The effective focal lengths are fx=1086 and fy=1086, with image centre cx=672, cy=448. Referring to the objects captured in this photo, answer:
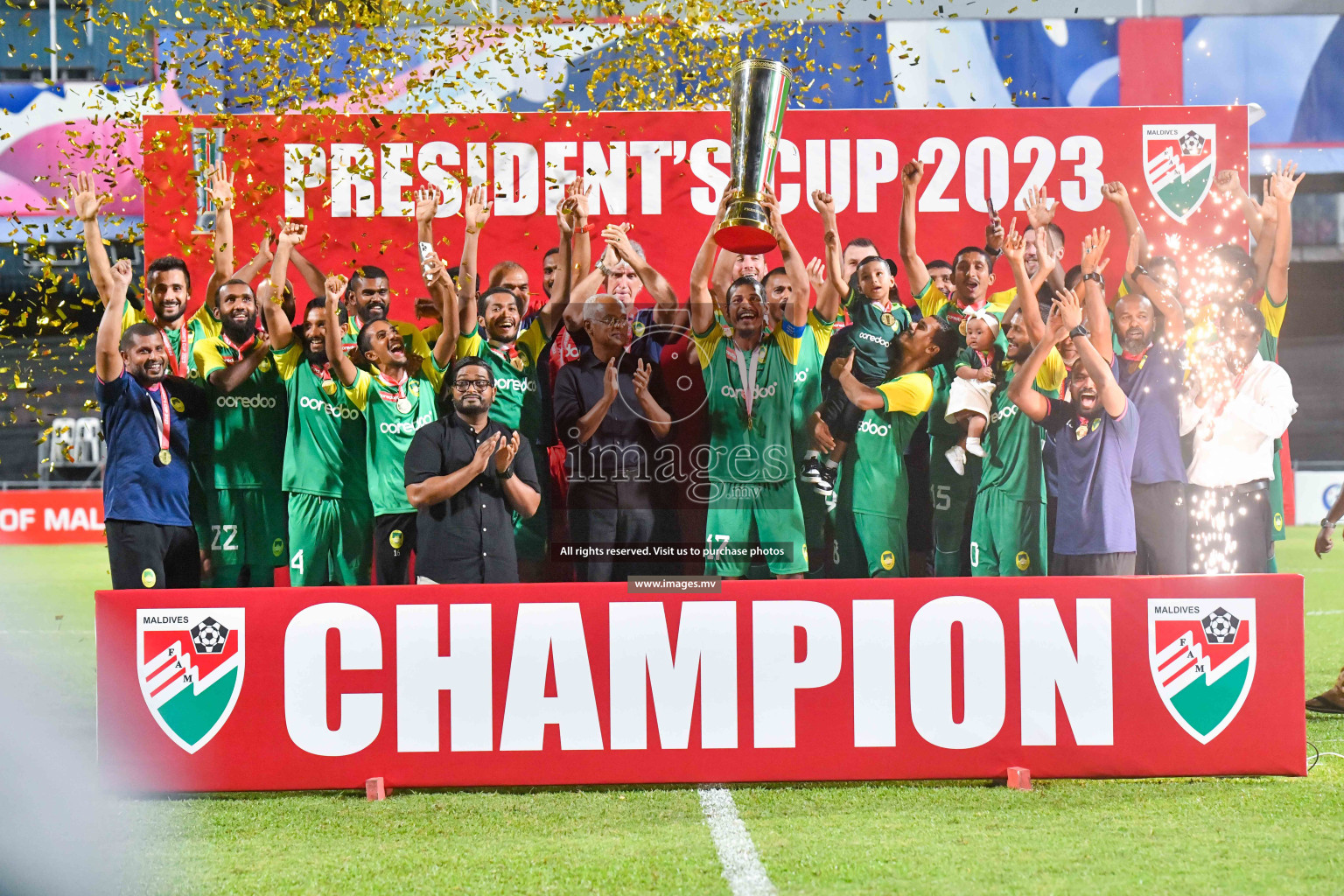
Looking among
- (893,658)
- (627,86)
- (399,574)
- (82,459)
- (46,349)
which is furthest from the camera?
(82,459)

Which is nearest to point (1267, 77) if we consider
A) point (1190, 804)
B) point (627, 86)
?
point (627, 86)

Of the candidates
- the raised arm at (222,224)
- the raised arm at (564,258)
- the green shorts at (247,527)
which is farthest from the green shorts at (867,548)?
the raised arm at (222,224)

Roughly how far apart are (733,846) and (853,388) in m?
2.06

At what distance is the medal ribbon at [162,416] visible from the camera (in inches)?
185

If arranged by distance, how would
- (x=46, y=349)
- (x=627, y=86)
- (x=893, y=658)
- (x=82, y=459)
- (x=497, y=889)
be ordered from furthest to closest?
1. (x=82, y=459)
2. (x=627, y=86)
3. (x=46, y=349)
4. (x=893, y=658)
5. (x=497, y=889)

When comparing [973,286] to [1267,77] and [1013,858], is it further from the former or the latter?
[1267,77]

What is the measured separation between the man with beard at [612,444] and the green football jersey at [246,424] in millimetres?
1371

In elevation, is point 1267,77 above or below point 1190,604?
above

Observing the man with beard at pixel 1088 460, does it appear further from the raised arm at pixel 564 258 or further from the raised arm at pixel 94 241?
the raised arm at pixel 94 241

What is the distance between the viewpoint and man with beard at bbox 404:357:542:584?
4594mm

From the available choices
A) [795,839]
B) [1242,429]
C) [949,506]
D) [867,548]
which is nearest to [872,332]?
[949,506]

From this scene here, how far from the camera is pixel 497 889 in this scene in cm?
327

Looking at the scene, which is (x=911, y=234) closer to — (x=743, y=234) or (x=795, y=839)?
(x=743, y=234)

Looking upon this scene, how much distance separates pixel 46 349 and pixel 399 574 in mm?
2623
